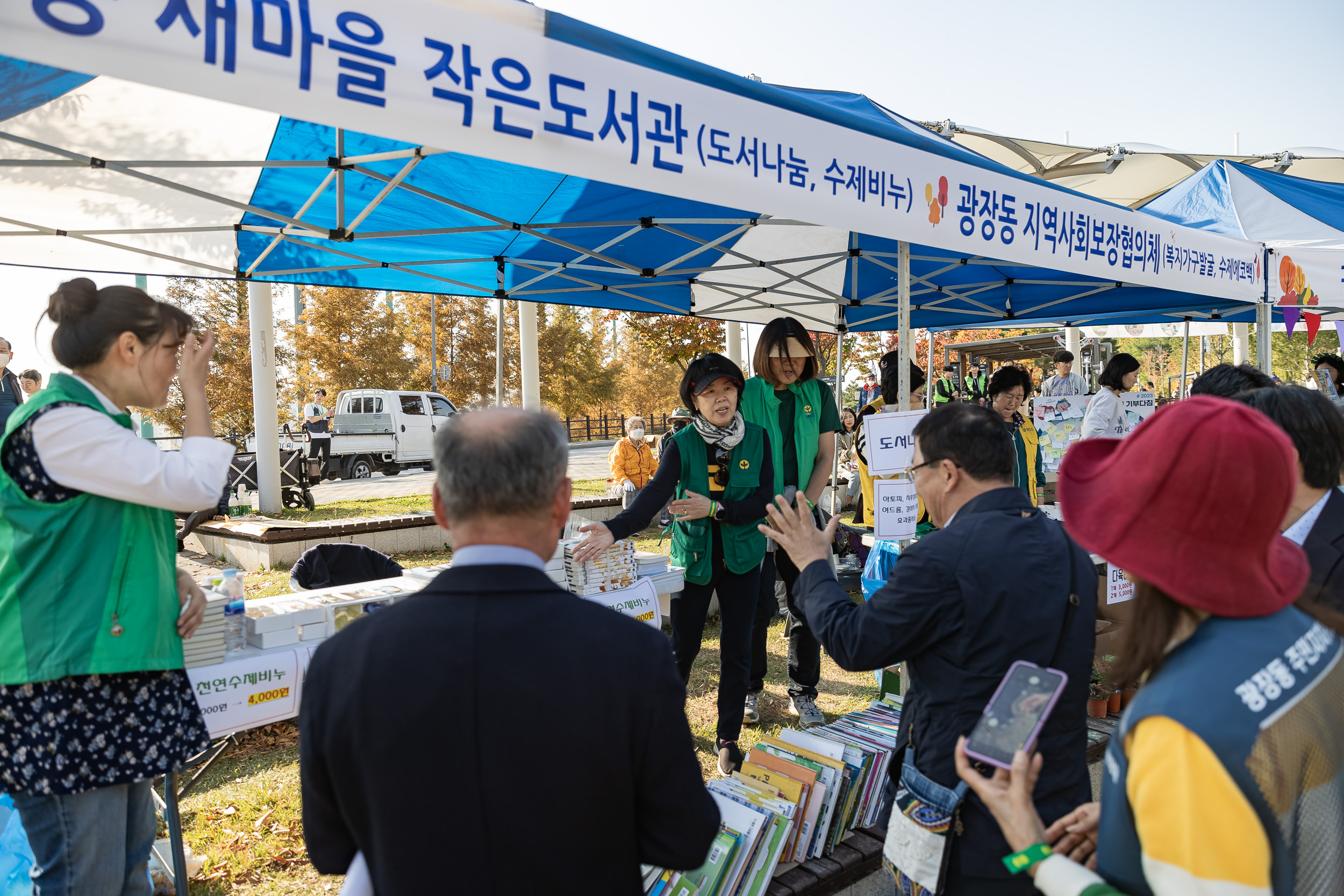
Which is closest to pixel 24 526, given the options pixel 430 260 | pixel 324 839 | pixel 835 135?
pixel 324 839

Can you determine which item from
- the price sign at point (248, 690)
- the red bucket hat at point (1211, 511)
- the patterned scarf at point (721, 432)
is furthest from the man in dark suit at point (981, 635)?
the price sign at point (248, 690)

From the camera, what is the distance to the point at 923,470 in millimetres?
1946

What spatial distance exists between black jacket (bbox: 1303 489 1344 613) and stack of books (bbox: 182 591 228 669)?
3.09m

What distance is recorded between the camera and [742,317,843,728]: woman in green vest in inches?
149

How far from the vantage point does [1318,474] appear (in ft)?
6.23

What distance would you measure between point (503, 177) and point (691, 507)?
2.03 m

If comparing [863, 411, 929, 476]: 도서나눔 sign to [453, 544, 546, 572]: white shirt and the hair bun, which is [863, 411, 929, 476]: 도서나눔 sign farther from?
the hair bun

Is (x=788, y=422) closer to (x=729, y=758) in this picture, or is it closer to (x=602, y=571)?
(x=602, y=571)

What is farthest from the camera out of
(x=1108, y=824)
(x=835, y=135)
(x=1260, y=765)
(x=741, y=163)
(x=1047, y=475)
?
(x=1047, y=475)

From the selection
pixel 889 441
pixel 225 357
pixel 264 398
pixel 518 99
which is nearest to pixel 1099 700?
pixel 889 441

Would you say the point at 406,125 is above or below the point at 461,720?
above

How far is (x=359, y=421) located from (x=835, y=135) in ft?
64.9

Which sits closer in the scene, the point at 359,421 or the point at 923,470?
the point at 923,470

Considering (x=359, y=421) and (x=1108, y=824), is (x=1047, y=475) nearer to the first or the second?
(x=1108, y=824)
